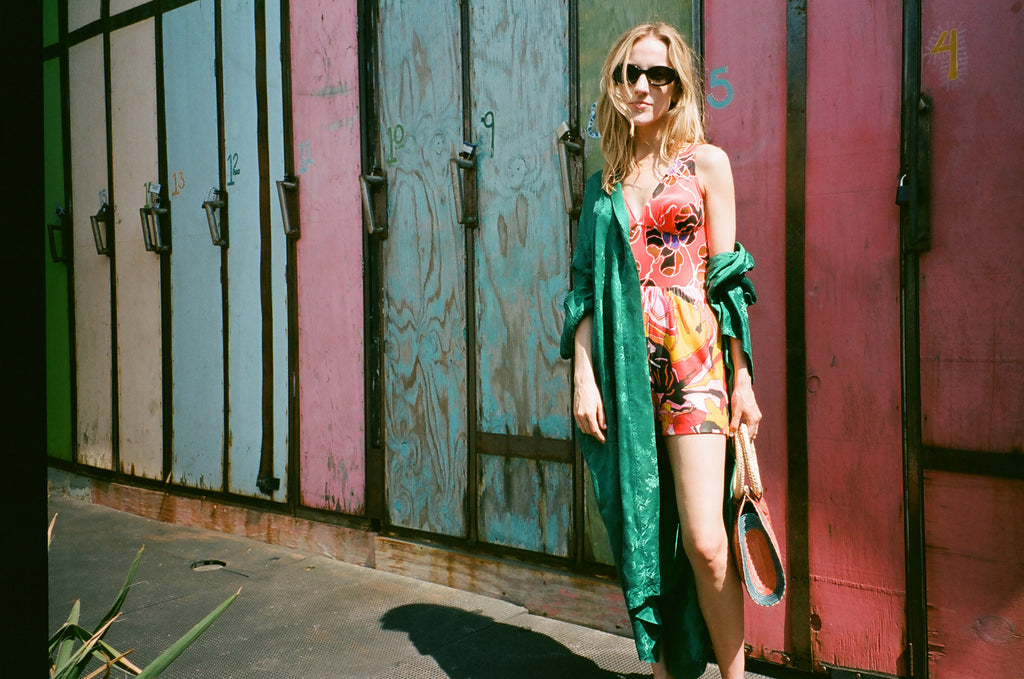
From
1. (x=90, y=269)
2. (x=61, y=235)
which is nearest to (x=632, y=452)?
(x=90, y=269)

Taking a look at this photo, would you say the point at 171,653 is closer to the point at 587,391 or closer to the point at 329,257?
the point at 587,391

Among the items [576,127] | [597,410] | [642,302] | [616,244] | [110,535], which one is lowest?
[110,535]

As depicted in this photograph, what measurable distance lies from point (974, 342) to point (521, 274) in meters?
1.62

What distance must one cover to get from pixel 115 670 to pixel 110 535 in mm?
2108

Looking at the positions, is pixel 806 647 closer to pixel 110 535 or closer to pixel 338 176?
pixel 338 176

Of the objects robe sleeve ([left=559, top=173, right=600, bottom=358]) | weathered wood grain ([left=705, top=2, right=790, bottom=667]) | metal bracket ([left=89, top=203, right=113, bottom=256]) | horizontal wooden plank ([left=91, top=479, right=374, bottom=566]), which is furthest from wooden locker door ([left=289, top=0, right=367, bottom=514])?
metal bracket ([left=89, top=203, right=113, bottom=256])

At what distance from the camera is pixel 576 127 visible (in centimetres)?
295

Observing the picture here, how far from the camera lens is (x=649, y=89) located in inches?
82.7

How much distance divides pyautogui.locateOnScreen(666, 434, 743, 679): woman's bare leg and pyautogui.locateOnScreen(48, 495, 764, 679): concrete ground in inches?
22.2

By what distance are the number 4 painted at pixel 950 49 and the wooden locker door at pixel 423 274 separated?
6.11ft

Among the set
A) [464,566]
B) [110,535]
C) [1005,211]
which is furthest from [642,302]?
[110,535]

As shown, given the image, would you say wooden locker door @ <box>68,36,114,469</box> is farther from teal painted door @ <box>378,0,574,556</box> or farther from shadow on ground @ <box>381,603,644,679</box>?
shadow on ground @ <box>381,603,644,679</box>

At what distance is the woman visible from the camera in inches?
80.1

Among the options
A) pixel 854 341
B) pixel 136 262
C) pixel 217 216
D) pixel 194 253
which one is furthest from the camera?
pixel 136 262
